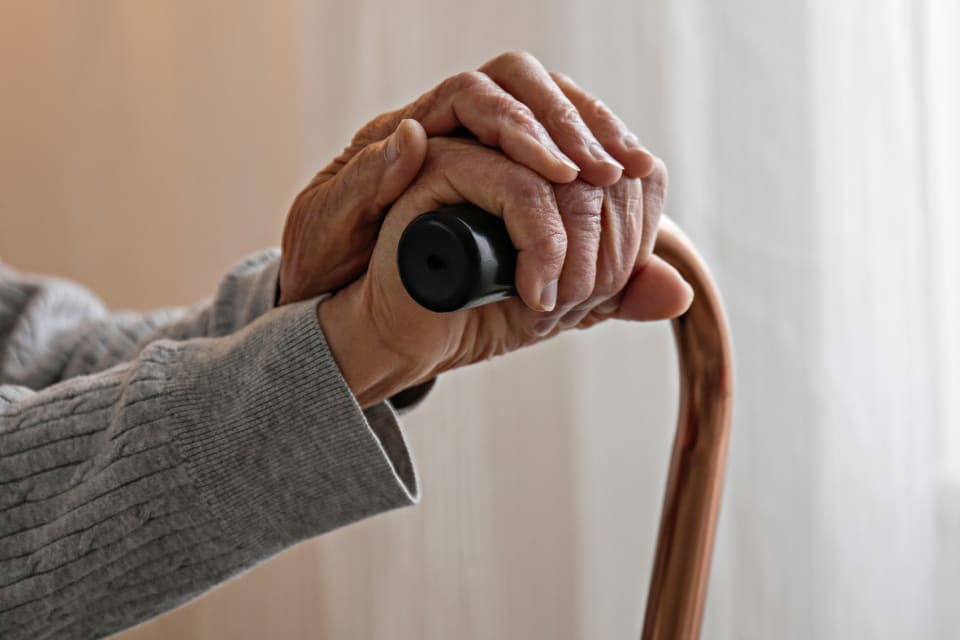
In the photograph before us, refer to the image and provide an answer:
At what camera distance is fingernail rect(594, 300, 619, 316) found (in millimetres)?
576

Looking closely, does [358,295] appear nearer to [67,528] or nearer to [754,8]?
[67,528]

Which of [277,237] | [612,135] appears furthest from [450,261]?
[277,237]

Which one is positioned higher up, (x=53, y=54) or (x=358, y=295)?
(x=53, y=54)

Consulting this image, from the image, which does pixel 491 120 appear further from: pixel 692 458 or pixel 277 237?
pixel 277 237

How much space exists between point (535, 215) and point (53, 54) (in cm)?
177

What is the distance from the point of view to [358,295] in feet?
1.84

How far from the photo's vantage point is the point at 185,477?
0.59 metres

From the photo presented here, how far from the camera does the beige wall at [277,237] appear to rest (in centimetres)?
120

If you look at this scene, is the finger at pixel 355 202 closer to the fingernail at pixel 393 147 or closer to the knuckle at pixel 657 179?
the fingernail at pixel 393 147

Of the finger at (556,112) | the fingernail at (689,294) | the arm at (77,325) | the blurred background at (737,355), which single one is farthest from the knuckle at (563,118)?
the blurred background at (737,355)

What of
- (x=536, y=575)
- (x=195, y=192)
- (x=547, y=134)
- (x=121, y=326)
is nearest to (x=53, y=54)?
(x=195, y=192)

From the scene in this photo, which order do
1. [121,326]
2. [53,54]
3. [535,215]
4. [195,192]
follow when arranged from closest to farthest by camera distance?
[535,215], [121,326], [195,192], [53,54]

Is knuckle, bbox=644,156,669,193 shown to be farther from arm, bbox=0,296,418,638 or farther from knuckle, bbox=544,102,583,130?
arm, bbox=0,296,418,638

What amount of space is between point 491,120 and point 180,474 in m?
0.26
